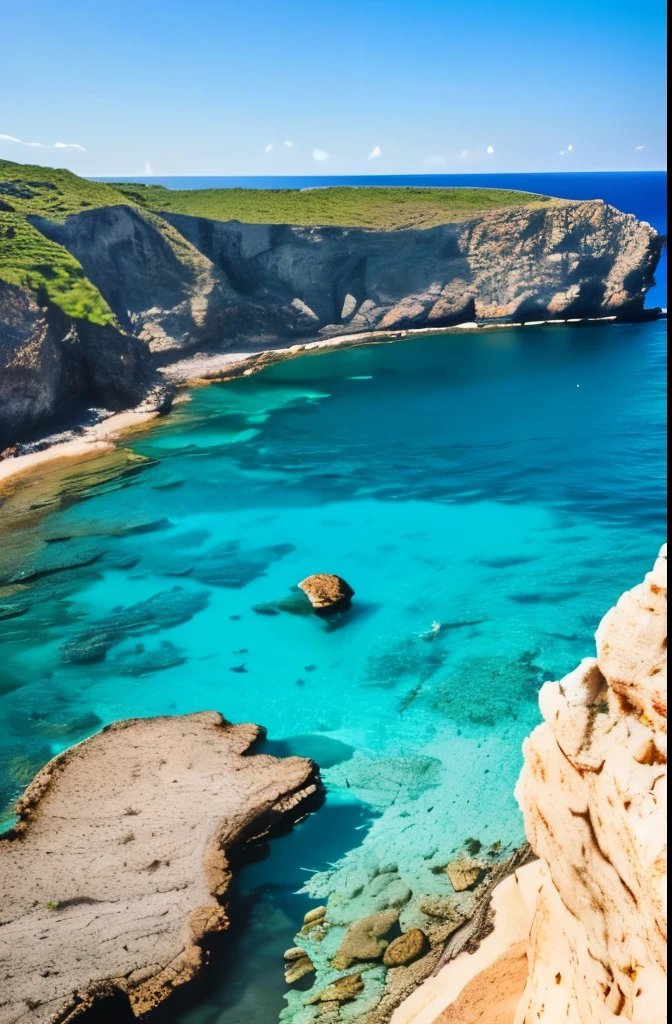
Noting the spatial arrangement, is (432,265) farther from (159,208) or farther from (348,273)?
(159,208)

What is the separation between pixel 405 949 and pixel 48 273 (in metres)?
47.6

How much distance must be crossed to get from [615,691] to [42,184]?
67796 millimetres

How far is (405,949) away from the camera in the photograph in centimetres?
1598

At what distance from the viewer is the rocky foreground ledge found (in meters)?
15.3

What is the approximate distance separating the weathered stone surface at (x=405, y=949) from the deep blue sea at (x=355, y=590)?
1404 millimetres

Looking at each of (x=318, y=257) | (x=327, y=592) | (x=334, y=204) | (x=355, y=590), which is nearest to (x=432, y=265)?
(x=318, y=257)

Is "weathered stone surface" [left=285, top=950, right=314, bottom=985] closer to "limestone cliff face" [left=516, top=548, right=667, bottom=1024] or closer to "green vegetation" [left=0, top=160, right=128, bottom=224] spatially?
"limestone cliff face" [left=516, top=548, right=667, bottom=1024]

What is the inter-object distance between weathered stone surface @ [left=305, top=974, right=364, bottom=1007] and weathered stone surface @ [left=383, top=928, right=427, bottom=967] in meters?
0.69

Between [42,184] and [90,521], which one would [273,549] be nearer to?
[90,521]

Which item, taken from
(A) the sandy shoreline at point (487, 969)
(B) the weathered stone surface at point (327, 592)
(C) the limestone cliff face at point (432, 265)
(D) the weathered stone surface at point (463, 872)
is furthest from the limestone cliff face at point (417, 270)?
(A) the sandy shoreline at point (487, 969)

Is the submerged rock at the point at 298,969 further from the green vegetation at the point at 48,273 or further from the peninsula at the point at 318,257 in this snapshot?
the peninsula at the point at 318,257

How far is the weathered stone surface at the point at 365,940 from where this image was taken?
634 inches

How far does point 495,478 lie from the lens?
43.5 m

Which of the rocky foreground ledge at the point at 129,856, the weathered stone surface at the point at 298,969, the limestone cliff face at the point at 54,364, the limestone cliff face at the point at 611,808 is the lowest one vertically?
the weathered stone surface at the point at 298,969
